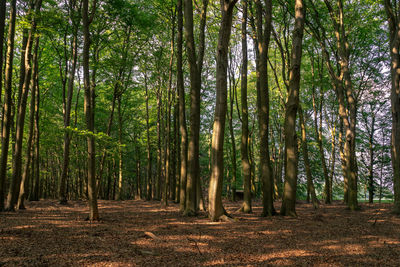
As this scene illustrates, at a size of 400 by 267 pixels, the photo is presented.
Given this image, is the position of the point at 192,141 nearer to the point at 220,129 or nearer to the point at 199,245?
the point at 220,129

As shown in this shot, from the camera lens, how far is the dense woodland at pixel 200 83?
9031 millimetres

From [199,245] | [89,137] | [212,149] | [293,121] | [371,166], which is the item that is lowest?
[199,245]

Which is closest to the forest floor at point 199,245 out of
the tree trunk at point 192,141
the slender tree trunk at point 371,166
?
the tree trunk at point 192,141

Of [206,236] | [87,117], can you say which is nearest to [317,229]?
[206,236]

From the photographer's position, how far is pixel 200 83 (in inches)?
400

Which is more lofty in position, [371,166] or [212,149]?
[212,149]

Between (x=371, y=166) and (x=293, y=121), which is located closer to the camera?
(x=293, y=121)

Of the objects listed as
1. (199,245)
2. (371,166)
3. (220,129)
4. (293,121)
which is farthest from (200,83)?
(371,166)

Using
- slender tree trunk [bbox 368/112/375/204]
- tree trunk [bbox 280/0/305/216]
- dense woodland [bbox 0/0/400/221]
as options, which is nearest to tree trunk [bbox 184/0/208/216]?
dense woodland [bbox 0/0/400/221]

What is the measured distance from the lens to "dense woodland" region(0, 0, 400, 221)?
29.6 ft

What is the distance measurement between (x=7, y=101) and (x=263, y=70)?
30.8 feet

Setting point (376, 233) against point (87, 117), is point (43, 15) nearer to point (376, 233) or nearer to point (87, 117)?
point (87, 117)

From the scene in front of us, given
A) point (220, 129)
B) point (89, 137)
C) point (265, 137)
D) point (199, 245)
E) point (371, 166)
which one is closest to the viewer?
point (199, 245)

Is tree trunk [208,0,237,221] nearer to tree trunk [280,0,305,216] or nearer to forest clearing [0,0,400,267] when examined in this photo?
forest clearing [0,0,400,267]
